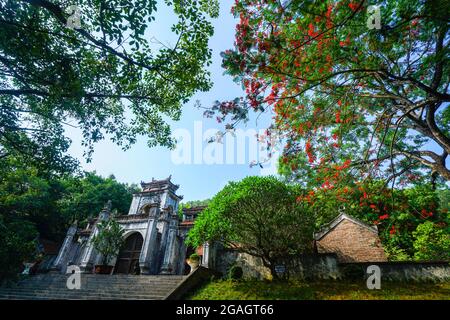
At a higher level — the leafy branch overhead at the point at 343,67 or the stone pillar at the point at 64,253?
the leafy branch overhead at the point at 343,67

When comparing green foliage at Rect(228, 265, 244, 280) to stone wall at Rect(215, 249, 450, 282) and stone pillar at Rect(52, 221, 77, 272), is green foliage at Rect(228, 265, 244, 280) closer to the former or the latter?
stone wall at Rect(215, 249, 450, 282)

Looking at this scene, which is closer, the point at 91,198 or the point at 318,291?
the point at 318,291

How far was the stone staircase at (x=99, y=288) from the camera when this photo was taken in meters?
10.1

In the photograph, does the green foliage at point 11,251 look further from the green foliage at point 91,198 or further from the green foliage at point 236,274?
the green foliage at point 91,198

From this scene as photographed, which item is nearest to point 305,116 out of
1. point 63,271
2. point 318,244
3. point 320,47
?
point 320,47

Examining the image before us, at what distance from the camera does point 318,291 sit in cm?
843

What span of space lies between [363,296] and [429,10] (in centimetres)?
853

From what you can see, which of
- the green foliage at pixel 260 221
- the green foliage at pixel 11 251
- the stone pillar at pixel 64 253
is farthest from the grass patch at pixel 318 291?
the stone pillar at pixel 64 253

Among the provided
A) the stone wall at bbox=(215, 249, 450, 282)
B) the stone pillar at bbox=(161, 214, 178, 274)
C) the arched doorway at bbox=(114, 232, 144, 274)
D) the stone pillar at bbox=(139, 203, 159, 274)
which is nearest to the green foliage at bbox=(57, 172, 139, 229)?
the arched doorway at bbox=(114, 232, 144, 274)

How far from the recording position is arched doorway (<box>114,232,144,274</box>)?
1739cm

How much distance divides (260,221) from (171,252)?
930cm

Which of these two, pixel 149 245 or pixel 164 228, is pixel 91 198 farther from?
pixel 149 245

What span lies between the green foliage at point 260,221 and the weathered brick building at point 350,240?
6229 millimetres

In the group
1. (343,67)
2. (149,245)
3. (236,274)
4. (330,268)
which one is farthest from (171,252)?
(343,67)
